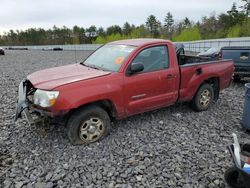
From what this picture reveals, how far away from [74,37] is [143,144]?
81.6 metres

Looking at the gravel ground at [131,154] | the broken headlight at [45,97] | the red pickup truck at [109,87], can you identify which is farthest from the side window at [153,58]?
the broken headlight at [45,97]

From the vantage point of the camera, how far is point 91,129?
3922mm

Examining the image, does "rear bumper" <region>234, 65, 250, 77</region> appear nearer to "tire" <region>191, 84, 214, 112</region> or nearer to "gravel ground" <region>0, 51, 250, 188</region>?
"tire" <region>191, 84, 214, 112</region>

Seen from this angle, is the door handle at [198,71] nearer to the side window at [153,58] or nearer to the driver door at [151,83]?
the driver door at [151,83]

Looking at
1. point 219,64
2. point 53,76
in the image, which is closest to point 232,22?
point 219,64

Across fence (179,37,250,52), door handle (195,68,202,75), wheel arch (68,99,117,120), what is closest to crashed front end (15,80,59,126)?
wheel arch (68,99,117,120)

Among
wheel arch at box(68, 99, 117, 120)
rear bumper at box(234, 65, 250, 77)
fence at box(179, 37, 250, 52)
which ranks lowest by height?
wheel arch at box(68, 99, 117, 120)

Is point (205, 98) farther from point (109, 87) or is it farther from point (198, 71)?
point (109, 87)

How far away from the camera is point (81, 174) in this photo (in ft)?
10.5

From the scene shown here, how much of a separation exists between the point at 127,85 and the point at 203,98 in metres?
2.31

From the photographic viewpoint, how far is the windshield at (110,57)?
14.0 feet

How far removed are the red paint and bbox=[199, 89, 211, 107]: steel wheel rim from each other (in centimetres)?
33

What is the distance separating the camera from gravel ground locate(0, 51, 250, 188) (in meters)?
3.10

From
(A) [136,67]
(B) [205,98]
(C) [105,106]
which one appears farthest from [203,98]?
(C) [105,106]
